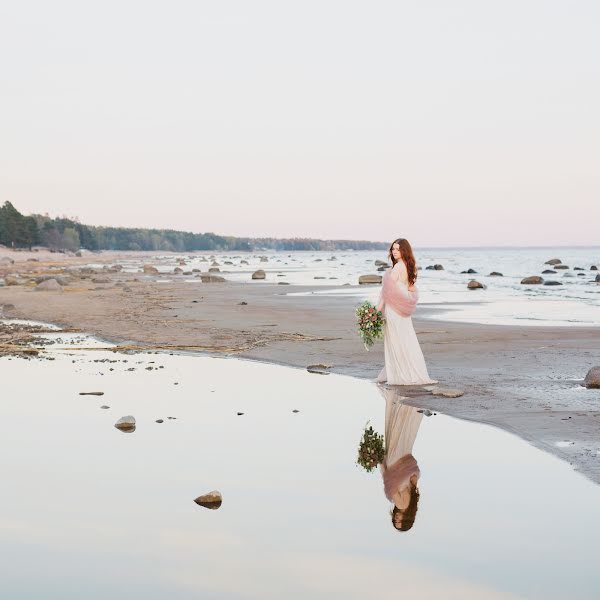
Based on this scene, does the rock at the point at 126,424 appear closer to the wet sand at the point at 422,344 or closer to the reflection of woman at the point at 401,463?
the reflection of woman at the point at 401,463

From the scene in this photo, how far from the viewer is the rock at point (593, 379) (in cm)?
1238

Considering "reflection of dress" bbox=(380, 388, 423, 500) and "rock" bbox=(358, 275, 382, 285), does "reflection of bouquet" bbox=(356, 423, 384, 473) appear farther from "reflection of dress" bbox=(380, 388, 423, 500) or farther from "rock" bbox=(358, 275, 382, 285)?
"rock" bbox=(358, 275, 382, 285)

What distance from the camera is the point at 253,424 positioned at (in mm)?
9938

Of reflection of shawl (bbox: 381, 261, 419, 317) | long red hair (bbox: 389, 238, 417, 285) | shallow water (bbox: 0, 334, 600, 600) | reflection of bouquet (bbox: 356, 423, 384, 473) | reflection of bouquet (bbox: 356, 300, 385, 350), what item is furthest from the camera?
reflection of bouquet (bbox: 356, 300, 385, 350)

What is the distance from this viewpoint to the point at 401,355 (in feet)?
43.4

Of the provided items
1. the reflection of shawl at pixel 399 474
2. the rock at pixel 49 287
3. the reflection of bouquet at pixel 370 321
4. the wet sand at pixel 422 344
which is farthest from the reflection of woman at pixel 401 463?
the rock at pixel 49 287

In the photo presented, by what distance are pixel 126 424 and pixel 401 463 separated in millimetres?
3597

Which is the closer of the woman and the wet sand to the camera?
the wet sand

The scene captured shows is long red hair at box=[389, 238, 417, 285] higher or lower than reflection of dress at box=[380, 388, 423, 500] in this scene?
higher

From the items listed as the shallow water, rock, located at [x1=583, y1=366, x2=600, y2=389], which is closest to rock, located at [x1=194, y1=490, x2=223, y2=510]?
the shallow water

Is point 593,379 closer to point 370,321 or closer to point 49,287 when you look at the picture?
point 370,321

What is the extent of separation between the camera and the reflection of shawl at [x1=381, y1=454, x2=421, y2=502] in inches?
283

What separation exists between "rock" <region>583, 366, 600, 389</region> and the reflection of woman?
10.6ft

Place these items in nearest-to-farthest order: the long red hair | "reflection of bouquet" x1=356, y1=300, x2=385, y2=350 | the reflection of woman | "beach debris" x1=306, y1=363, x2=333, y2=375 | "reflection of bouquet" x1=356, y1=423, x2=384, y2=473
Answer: the reflection of woman → "reflection of bouquet" x1=356, y1=423, x2=384, y2=473 → the long red hair → "reflection of bouquet" x1=356, y1=300, x2=385, y2=350 → "beach debris" x1=306, y1=363, x2=333, y2=375
